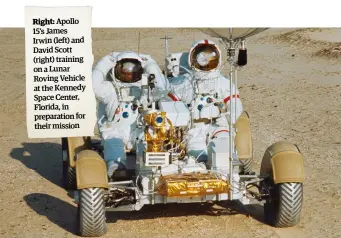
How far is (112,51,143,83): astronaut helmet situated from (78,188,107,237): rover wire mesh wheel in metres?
2.15

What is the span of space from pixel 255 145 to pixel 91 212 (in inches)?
241

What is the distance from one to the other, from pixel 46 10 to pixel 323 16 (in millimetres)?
1289

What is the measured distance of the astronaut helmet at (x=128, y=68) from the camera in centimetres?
1056

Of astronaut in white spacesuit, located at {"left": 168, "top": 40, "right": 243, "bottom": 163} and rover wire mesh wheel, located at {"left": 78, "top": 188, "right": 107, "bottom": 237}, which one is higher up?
astronaut in white spacesuit, located at {"left": 168, "top": 40, "right": 243, "bottom": 163}

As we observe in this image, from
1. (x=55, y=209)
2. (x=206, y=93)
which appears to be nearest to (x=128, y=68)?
(x=206, y=93)

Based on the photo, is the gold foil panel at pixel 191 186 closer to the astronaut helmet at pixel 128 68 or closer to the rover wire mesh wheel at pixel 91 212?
the rover wire mesh wheel at pixel 91 212

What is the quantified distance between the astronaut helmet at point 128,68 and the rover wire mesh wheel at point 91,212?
84.7 inches

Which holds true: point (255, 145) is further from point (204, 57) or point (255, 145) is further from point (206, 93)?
point (204, 57)

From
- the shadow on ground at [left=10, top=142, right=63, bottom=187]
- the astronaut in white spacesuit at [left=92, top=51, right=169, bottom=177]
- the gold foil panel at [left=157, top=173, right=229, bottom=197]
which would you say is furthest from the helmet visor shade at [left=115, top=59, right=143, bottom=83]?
the shadow on ground at [left=10, top=142, right=63, bottom=187]

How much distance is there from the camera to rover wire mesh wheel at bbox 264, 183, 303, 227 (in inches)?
366

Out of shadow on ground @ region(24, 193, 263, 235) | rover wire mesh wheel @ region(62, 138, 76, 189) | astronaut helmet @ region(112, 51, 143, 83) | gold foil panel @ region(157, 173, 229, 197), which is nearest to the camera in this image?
gold foil panel @ region(157, 173, 229, 197)

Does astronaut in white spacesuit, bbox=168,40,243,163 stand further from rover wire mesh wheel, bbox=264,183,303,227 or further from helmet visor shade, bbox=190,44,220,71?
rover wire mesh wheel, bbox=264,183,303,227

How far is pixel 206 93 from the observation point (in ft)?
36.4

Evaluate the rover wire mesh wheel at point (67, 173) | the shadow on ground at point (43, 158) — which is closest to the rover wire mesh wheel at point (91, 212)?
the rover wire mesh wheel at point (67, 173)
